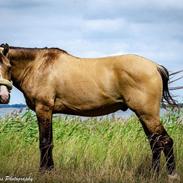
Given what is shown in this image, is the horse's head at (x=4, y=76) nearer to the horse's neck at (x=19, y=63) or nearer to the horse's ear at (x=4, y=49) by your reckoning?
the horse's ear at (x=4, y=49)

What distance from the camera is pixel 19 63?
8625 millimetres

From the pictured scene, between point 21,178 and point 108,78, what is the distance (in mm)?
2230

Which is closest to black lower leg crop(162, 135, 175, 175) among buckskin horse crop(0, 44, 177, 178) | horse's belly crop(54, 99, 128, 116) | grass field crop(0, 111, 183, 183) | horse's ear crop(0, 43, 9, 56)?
buckskin horse crop(0, 44, 177, 178)

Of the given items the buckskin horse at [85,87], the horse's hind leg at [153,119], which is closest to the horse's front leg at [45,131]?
the buckskin horse at [85,87]

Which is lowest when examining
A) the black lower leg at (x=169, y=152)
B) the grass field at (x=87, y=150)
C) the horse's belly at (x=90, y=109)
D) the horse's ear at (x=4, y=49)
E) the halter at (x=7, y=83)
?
the grass field at (x=87, y=150)

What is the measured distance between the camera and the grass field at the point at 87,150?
294 inches

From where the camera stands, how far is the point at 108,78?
8.11 metres

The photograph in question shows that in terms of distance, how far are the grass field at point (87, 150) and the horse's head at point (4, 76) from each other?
119cm

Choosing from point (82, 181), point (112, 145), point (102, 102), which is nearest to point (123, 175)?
point (82, 181)

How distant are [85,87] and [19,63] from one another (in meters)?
1.32

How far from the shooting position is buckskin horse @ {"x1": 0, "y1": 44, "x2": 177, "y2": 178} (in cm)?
798

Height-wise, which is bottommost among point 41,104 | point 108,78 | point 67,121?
point 67,121

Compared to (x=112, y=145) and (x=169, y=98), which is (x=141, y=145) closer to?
(x=112, y=145)

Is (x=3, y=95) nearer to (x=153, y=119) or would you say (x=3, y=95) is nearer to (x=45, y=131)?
(x=45, y=131)
